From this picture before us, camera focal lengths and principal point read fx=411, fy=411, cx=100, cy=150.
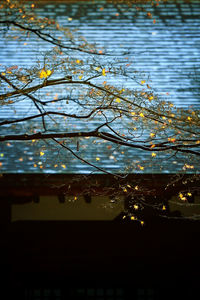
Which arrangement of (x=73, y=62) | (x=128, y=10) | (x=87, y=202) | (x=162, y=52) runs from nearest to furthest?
(x=87, y=202), (x=73, y=62), (x=162, y=52), (x=128, y=10)

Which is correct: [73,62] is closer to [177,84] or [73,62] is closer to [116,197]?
[177,84]

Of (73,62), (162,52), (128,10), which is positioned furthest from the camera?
(128,10)

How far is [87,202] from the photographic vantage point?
272 inches

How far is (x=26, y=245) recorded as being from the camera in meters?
6.97

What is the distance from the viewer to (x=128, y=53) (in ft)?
26.5

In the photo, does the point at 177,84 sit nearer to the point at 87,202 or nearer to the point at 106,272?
the point at 87,202

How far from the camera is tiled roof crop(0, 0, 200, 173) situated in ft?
23.1

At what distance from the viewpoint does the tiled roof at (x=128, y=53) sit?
7031mm

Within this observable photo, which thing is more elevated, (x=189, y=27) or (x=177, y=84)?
(x=189, y=27)

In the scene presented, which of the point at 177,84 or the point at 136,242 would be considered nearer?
the point at 136,242

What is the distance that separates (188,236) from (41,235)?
2495 mm

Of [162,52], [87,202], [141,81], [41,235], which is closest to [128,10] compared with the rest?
[162,52]

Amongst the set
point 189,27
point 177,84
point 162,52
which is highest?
point 189,27

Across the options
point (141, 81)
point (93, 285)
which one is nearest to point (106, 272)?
point (93, 285)
